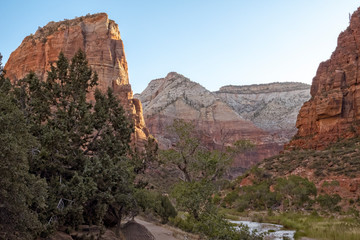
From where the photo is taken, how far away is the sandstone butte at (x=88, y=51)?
73.9 metres

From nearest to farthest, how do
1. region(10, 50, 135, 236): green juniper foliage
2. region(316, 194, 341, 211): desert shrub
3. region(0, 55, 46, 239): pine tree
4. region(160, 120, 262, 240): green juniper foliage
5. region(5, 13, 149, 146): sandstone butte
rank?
1. region(0, 55, 46, 239): pine tree
2. region(10, 50, 135, 236): green juniper foliage
3. region(160, 120, 262, 240): green juniper foliage
4. region(316, 194, 341, 211): desert shrub
5. region(5, 13, 149, 146): sandstone butte

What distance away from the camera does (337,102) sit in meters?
61.4

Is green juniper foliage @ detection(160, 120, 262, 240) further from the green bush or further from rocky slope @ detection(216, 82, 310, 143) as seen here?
rocky slope @ detection(216, 82, 310, 143)

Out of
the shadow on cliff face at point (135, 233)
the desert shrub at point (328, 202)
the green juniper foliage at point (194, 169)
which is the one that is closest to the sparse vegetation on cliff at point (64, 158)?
the shadow on cliff face at point (135, 233)

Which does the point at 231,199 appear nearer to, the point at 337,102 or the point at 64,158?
the point at 337,102

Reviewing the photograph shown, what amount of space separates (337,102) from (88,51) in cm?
5405

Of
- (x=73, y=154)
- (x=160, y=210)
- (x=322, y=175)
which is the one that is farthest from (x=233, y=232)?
(x=322, y=175)

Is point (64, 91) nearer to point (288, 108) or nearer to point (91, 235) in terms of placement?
point (91, 235)

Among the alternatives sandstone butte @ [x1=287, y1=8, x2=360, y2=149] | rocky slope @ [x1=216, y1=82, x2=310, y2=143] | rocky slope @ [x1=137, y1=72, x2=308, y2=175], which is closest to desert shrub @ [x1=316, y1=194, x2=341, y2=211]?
sandstone butte @ [x1=287, y1=8, x2=360, y2=149]

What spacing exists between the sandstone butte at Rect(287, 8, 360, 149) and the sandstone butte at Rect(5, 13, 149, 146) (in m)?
35.7

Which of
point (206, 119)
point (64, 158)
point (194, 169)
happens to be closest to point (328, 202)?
point (194, 169)

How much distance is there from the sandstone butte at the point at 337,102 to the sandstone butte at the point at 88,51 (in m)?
35.7

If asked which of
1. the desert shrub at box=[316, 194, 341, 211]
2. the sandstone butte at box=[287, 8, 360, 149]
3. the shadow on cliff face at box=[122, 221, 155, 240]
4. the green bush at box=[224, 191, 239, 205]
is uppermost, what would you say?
the sandstone butte at box=[287, 8, 360, 149]

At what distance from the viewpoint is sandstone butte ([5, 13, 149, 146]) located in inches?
2908
